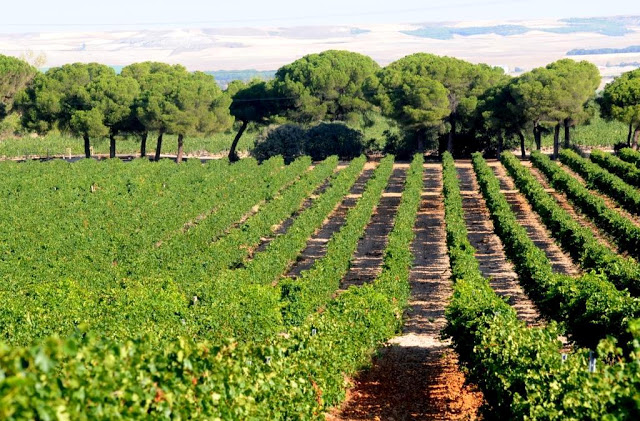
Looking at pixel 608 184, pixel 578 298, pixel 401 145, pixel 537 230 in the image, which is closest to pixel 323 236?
pixel 537 230

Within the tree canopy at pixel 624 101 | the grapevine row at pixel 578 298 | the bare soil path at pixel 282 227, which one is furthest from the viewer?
the tree canopy at pixel 624 101

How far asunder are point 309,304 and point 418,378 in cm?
395

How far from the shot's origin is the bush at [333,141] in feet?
209

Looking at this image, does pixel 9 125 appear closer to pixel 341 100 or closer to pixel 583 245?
pixel 341 100

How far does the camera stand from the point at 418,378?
668 inches

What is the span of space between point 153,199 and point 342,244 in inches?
482

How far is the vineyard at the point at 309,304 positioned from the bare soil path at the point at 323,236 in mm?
145

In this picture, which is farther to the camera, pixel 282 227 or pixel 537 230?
pixel 282 227

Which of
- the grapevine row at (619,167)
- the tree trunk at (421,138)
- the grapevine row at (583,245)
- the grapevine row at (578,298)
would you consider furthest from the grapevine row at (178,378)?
the tree trunk at (421,138)

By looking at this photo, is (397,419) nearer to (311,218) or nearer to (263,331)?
(263,331)

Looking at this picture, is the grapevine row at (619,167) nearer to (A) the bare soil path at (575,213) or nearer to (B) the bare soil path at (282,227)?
(A) the bare soil path at (575,213)

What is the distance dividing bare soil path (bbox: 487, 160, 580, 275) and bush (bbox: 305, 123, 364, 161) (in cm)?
1379

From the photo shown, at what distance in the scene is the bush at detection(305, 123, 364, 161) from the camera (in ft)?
209

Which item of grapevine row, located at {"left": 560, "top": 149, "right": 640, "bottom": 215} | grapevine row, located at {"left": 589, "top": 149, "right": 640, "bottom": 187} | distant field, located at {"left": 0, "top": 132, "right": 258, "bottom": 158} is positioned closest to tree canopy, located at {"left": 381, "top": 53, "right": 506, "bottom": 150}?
grapevine row, located at {"left": 589, "top": 149, "right": 640, "bottom": 187}
